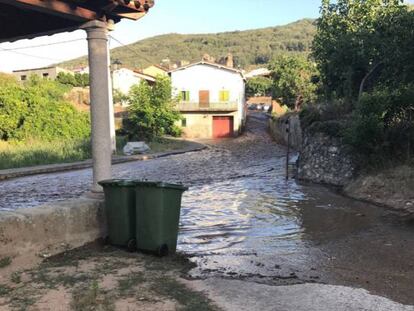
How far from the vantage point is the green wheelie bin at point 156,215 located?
22.1 feet

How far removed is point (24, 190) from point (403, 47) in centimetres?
1458

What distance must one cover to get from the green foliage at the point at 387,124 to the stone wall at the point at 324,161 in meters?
1.51

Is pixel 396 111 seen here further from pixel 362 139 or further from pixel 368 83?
pixel 368 83

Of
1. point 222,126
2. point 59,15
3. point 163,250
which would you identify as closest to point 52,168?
point 59,15

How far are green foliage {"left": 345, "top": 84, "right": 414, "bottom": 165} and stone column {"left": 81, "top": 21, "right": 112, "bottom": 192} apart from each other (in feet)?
30.2

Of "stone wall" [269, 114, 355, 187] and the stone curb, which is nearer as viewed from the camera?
"stone wall" [269, 114, 355, 187]

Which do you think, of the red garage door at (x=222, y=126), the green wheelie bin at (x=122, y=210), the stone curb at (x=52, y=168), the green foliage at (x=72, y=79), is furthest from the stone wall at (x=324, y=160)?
the green foliage at (x=72, y=79)

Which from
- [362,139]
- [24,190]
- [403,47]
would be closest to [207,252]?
[362,139]

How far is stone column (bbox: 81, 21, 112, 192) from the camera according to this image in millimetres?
7730

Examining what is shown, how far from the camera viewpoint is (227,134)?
→ 58688 millimetres

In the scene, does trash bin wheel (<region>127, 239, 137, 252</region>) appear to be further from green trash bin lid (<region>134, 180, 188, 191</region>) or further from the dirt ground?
green trash bin lid (<region>134, 180, 188, 191</region>)

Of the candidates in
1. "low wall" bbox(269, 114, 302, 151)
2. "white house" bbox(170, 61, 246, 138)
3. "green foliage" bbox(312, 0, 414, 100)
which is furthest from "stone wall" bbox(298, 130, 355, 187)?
"white house" bbox(170, 61, 246, 138)

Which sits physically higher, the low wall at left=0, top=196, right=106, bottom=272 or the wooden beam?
the wooden beam

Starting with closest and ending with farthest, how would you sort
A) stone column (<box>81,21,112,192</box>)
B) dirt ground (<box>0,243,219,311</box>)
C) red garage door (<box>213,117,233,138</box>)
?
dirt ground (<box>0,243,219,311</box>)
stone column (<box>81,21,112,192</box>)
red garage door (<box>213,117,233,138</box>)
